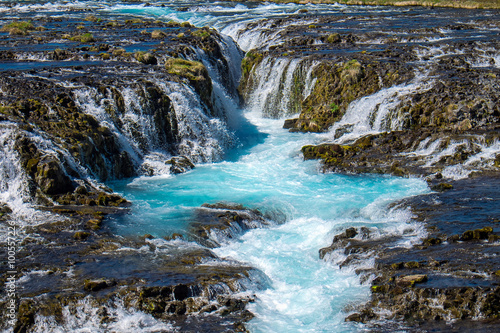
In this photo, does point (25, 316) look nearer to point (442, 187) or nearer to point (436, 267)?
point (436, 267)

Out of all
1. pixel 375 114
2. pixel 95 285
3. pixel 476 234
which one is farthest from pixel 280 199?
pixel 95 285

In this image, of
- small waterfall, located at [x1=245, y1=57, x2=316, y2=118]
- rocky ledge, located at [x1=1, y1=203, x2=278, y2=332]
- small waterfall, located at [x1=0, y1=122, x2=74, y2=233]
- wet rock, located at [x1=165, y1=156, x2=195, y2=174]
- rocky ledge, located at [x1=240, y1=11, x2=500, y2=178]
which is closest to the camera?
rocky ledge, located at [x1=1, y1=203, x2=278, y2=332]

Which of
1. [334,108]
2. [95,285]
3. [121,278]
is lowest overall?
[121,278]

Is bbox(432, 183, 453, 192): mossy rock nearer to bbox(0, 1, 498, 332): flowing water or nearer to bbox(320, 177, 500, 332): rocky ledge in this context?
bbox(0, 1, 498, 332): flowing water

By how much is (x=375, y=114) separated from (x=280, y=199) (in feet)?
26.9

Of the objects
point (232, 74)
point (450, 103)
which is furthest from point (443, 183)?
point (232, 74)

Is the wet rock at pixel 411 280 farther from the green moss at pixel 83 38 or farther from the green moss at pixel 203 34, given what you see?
the green moss at pixel 83 38

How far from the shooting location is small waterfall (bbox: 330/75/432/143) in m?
23.8

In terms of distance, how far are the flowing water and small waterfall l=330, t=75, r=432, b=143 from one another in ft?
0.24

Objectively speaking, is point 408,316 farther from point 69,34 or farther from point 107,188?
point 69,34

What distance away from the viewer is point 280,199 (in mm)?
18844

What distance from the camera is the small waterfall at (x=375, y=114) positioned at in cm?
2377

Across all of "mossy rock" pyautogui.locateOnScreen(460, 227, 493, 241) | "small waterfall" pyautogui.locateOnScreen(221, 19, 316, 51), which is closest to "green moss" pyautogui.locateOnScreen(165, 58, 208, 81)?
"small waterfall" pyautogui.locateOnScreen(221, 19, 316, 51)

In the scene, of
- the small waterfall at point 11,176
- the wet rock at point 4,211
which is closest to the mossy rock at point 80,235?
the wet rock at point 4,211
